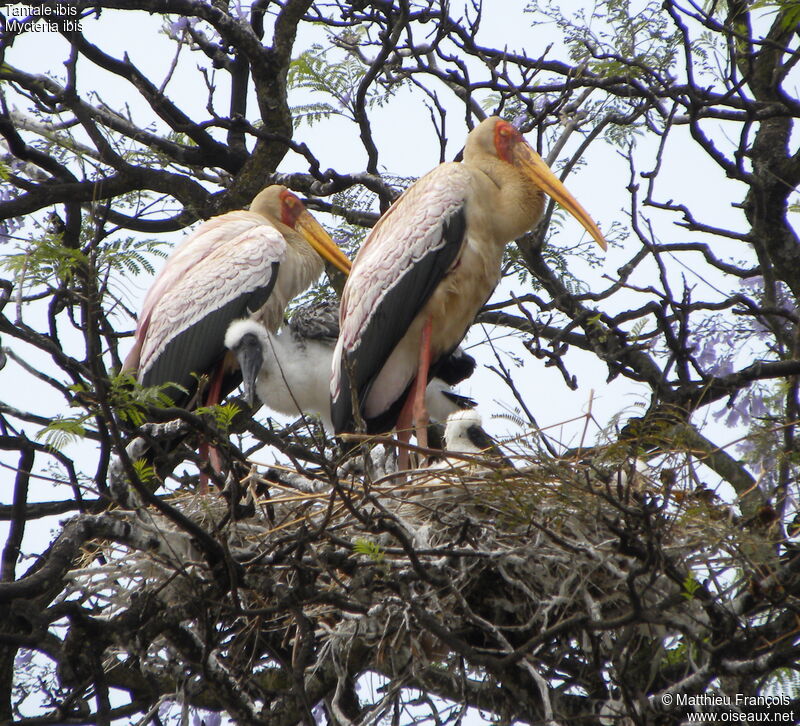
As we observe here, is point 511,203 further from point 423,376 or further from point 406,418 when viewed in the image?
point 406,418

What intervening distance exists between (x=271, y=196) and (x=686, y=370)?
2.74m

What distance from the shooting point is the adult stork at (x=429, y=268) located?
4840 mm

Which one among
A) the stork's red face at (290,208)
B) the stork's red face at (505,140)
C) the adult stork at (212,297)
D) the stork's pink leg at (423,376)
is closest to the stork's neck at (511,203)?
the stork's red face at (505,140)

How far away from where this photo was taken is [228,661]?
12.9 ft

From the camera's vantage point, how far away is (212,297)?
5457mm

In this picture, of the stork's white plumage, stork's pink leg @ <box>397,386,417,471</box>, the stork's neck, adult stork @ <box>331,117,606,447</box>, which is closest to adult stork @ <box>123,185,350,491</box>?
the stork's white plumage

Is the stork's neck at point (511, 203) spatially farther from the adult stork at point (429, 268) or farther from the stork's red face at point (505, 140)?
the stork's red face at point (505, 140)

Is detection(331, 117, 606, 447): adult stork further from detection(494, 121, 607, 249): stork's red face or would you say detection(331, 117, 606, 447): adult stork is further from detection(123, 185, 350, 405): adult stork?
detection(123, 185, 350, 405): adult stork

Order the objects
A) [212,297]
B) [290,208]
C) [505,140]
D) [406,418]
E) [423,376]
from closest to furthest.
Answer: [423,376]
[406,418]
[505,140]
[212,297]
[290,208]

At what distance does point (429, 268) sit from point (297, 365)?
0.91m

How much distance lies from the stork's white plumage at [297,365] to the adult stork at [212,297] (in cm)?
18

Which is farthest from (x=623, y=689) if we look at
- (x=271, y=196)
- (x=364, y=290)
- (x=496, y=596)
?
(x=271, y=196)

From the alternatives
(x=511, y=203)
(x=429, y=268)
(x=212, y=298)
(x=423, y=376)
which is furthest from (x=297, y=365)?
(x=511, y=203)

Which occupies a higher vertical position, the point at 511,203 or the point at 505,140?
the point at 505,140
